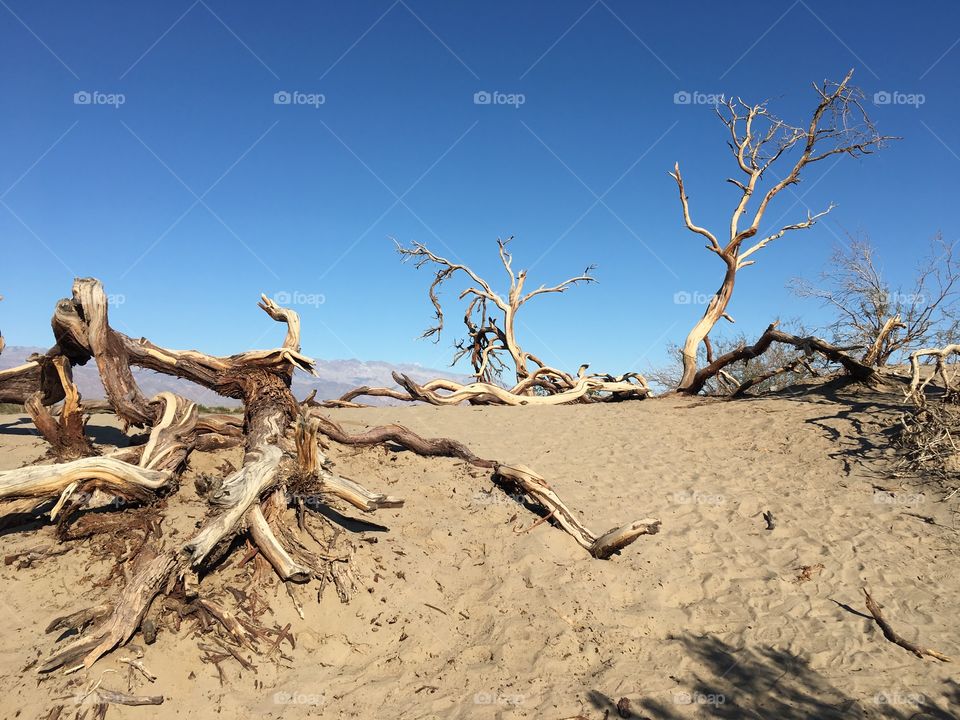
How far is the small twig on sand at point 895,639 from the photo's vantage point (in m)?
4.17

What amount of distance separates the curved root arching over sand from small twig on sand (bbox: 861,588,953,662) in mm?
1750

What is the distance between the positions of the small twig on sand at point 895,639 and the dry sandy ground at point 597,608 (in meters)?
0.07

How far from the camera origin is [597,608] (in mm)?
4879

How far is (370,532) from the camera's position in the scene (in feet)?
18.0

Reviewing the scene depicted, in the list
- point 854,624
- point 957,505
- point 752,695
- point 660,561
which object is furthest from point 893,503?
point 752,695

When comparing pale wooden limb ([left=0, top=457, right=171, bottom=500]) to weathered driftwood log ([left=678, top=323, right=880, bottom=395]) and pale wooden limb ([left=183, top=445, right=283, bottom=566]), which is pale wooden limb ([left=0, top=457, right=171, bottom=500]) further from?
weathered driftwood log ([left=678, top=323, right=880, bottom=395])

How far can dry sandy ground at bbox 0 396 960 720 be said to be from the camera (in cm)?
375

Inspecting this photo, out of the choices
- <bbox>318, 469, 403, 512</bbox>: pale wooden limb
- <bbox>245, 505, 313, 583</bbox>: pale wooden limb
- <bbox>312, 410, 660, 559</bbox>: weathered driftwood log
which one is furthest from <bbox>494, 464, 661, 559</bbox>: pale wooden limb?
<bbox>245, 505, 313, 583</bbox>: pale wooden limb

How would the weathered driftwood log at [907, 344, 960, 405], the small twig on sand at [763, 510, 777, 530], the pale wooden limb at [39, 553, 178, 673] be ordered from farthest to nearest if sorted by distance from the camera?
the weathered driftwood log at [907, 344, 960, 405]
the small twig on sand at [763, 510, 777, 530]
the pale wooden limb at [39, 553, 178, 673]

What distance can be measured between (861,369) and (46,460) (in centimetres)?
1100

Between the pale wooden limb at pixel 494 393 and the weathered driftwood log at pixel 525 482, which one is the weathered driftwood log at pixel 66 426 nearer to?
the weathered driftwood log at pixel 525 482

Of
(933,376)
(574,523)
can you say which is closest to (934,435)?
(933,376)

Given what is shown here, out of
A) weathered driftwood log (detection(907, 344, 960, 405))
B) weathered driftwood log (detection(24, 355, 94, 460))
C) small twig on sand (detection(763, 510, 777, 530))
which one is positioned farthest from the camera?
weathered driftwood log (detection(907, 344, 960, 405))

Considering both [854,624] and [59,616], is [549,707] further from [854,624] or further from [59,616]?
[59,616]
